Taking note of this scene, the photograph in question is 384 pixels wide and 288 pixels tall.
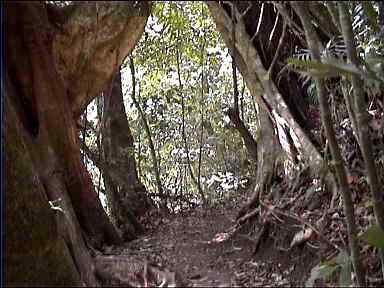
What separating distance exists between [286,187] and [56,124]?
2.10m

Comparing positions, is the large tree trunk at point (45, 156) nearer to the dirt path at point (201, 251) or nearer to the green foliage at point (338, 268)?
the dirt path at point (201, 251)

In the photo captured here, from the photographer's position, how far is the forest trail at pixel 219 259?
3.66m

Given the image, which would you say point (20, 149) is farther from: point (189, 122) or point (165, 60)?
point (189, 122)

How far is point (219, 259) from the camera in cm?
425

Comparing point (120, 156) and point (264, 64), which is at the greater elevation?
point (264, 64)

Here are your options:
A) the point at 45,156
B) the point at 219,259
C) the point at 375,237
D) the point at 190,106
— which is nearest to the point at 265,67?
the point at 219,259

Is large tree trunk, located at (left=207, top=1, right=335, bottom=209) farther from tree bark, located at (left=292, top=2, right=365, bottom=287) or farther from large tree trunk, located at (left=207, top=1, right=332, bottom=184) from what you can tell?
tree bark, located at (left=292, top=2, right=365, bottom=287)

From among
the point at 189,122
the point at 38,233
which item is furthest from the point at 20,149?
the point at 189,122

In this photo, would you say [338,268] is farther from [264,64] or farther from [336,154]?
[264,64]

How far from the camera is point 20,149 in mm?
3064

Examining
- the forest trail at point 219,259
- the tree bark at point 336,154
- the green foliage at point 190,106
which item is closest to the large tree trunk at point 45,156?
the forest trail at point 219,259

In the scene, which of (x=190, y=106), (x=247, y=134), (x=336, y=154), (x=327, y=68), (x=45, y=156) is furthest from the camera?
(x=190, y=106)

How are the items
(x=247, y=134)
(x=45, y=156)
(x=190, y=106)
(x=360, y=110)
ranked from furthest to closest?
(x=190, y=106) < (x=247, y=134) < (x=45, y=156) < (x=360, y=110)

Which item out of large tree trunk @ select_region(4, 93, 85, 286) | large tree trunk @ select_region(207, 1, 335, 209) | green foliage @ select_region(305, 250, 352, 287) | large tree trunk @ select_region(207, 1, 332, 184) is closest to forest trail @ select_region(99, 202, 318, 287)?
green foliage @ select_region(305, 250, 352, 287)
